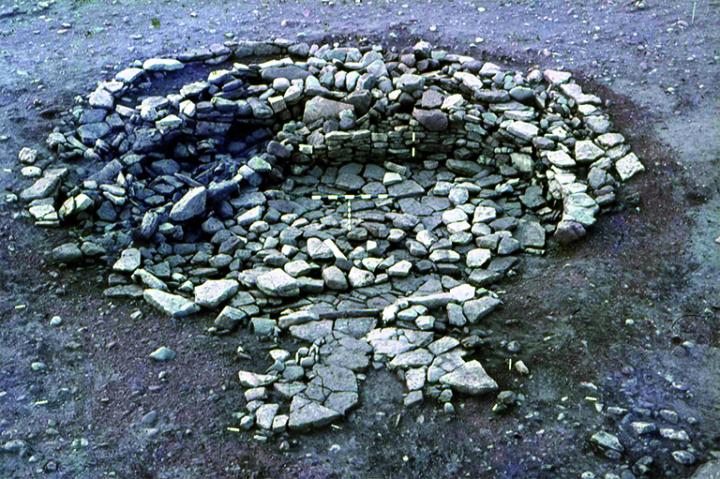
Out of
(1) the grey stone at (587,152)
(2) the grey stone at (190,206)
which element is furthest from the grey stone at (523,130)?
(2) the grey stone at (190,206)

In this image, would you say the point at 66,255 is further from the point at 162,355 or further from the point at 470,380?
the point at 470,380

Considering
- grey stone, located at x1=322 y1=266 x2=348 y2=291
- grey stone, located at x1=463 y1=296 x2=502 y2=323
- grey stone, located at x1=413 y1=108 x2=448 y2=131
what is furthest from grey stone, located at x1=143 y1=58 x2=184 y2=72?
grey stone, located at x1=463 y1=296 x2=502 y2=323

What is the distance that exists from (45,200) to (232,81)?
225cm

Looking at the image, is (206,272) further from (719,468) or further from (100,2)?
(100,2)

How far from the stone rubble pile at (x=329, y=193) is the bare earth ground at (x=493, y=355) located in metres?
0.17

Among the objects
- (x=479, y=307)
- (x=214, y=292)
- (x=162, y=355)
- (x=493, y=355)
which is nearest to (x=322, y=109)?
(x=214, y=292)

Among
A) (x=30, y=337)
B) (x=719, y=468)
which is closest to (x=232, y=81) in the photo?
(x=30, y=337)

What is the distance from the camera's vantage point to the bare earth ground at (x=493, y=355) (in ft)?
15.3

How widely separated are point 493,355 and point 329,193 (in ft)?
8.93

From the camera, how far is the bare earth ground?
466 centimetres

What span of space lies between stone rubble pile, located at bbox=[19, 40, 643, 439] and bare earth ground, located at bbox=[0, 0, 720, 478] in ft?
0.56

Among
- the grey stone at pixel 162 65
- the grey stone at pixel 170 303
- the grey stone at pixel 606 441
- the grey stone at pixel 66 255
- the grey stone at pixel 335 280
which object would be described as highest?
the grey stone at pixel 162 65

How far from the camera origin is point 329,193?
7.53 m

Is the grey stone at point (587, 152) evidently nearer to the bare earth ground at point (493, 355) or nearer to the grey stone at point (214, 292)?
the bare earth ground at point (493, 355)
